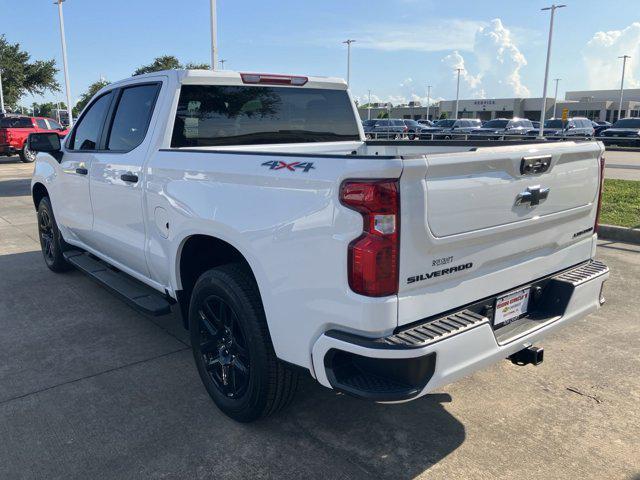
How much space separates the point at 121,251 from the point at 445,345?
2879 millimetres

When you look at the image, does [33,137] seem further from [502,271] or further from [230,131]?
[502,271]

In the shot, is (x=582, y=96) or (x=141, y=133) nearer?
(x=141, y=133)

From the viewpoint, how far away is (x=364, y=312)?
2285 mm

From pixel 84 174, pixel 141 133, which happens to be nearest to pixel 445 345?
pixel 141 133

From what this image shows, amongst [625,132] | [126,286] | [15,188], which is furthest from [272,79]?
[625,132]

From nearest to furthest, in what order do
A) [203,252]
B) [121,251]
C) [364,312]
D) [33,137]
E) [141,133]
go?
1. [364,312]
2. [203,252]
3. [141,133]
4. [121,251]
5. [33,137]

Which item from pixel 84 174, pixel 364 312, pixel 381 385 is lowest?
pixel 381 385

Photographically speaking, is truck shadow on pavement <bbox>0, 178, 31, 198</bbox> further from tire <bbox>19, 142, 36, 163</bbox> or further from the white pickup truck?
the white pickup truck

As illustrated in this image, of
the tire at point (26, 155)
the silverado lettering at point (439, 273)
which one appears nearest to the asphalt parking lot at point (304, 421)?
the silverado lettering at point (439, 273)

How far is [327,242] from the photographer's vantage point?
Result: 2.36 metres

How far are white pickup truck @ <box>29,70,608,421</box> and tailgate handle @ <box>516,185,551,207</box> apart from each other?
1 cm

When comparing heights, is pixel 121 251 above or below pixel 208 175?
below

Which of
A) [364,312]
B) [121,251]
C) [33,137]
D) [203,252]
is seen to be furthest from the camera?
[33,137]

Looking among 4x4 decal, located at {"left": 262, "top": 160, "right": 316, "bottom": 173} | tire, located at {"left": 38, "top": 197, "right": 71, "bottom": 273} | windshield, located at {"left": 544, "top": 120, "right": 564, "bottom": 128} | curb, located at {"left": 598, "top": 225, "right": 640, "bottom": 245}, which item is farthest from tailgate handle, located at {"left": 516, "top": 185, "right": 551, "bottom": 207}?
windshield, located at {"left": 544, "top": 120, "right": 564, "bottom": 128}
